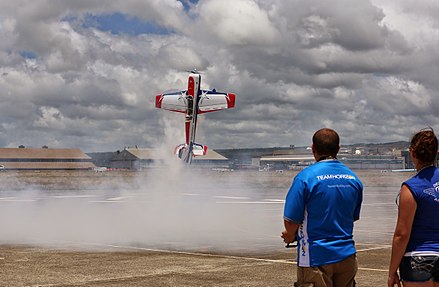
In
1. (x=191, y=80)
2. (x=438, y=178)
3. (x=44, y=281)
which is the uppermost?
(x=191, y=80)

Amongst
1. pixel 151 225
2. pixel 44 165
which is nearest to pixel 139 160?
pixel 44 165

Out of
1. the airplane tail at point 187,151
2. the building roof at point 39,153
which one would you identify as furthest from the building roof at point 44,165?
the airplane tail at point 187,151

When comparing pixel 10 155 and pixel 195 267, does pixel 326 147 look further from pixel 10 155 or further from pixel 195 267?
pixel 10 155

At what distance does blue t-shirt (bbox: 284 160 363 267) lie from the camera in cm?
531

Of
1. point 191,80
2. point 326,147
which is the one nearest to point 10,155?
point 191,80

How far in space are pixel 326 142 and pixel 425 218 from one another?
116 cm

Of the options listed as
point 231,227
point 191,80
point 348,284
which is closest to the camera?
point 348,284

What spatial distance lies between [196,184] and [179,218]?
3298cm

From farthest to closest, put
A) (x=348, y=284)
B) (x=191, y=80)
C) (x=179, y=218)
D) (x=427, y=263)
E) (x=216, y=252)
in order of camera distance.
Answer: (x=191, y=80) < (x=179, y=218) < (x=216, y=252) < (x=348, y=284) < (x=427, y=263)

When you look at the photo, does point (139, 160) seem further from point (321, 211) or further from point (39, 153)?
point (321, 211)

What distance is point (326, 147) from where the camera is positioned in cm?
559

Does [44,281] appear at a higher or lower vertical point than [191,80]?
lower

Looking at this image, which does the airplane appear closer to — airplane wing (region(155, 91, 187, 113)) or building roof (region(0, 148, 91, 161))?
airplane wing (region(155, 91, 187, 113))

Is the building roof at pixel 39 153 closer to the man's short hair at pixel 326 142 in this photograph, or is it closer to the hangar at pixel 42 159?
the hangar at pixel 42 159
